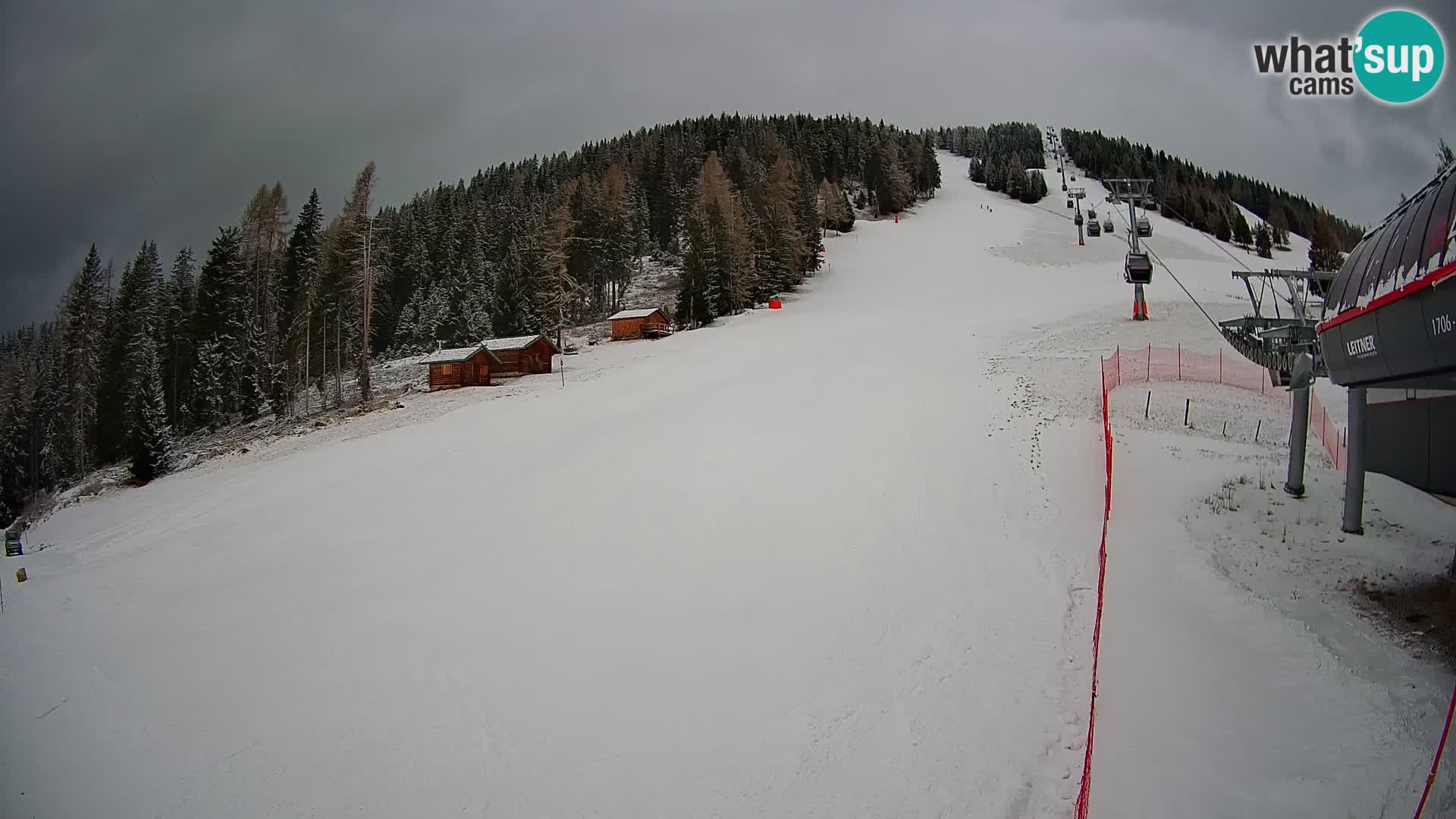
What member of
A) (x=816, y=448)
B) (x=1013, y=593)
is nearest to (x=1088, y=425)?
(x=816, y=448)

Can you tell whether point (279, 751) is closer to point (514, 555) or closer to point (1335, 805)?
point (514, 555)

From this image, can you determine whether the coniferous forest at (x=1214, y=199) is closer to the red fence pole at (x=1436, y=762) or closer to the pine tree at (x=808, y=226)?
the pine tree at (x=808, y=226)

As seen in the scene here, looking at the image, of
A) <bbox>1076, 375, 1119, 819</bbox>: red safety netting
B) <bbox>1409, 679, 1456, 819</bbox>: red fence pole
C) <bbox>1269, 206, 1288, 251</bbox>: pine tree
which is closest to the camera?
<bbox>1409, 679, 1456, 819</bbox>: red fence pole

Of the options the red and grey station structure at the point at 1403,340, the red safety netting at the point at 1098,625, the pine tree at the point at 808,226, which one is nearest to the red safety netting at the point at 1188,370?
the red safety netting at the point at 1098,625

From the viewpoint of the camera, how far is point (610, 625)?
1189 cm

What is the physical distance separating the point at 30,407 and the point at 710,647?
30050mm

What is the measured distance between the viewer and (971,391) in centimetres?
2420

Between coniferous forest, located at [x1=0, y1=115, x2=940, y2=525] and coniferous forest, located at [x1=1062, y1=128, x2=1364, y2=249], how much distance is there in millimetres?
36312

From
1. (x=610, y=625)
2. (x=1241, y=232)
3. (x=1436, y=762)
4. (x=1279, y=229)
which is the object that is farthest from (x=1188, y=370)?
(x=1279, y=229)

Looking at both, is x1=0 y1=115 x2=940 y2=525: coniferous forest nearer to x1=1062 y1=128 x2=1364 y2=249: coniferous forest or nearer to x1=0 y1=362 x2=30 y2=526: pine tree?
x1=0 y1=362 x2=30 y2=526: pine tree

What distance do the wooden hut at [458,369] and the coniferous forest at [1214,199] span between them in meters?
47.8

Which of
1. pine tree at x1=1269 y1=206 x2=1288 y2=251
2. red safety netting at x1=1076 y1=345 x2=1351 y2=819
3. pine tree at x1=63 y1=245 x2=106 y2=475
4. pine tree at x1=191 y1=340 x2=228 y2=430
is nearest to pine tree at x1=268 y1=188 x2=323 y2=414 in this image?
pine tree at x1=191 y1=340 x2=228 y2=430

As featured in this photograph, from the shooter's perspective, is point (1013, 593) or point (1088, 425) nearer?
point (1013, 593)

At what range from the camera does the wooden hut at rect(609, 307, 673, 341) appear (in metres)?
51.6
